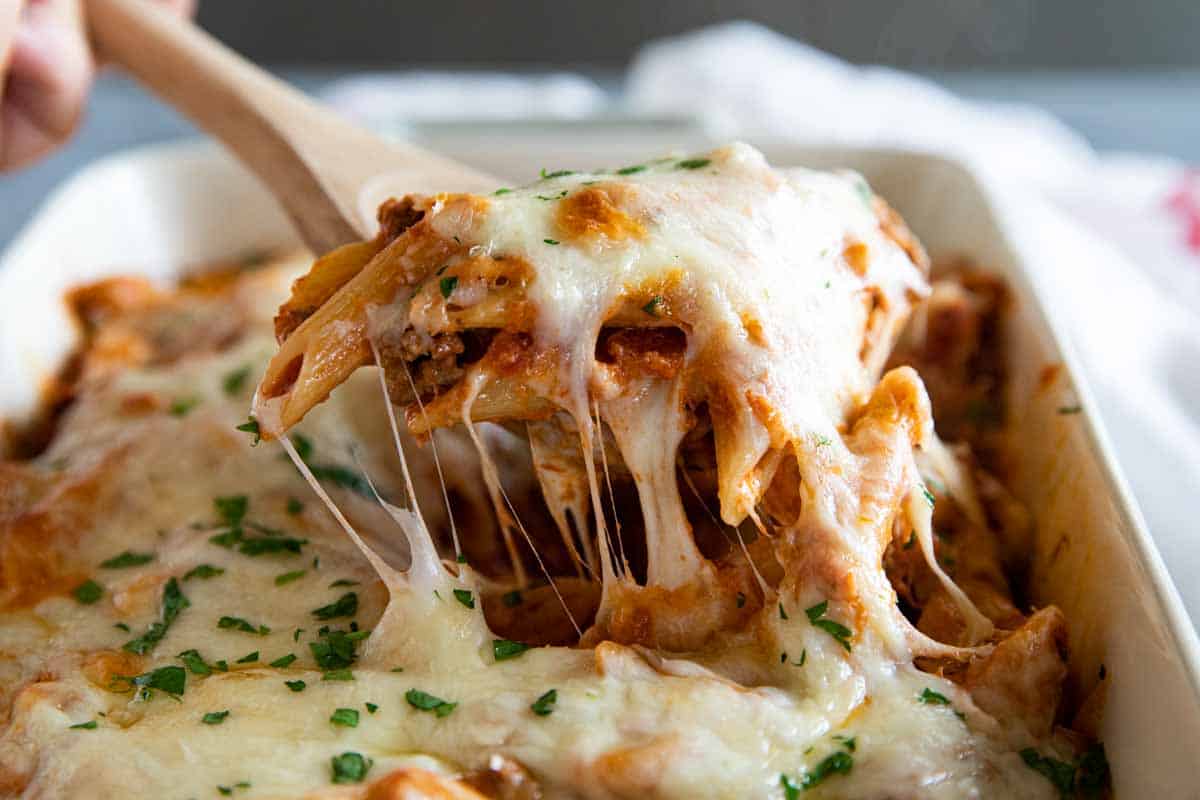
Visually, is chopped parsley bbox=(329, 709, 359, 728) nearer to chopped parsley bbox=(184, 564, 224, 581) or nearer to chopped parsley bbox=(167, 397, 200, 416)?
chopped parsley bbox=(184, 564, 224, 581)

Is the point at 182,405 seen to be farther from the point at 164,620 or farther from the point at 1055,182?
the point at 1055,182

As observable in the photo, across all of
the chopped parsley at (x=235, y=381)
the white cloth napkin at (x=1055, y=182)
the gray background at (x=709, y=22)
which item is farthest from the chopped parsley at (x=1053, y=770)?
the gray background at (x=709, y=22)

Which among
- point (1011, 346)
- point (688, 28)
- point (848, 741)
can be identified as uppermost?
point (688, 28)

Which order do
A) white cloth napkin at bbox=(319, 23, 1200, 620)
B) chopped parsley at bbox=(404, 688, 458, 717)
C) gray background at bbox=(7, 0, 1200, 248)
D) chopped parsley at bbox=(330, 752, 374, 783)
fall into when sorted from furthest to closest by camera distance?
gray background at bbox=(7, 0, 1200, 248) → white cloth napkin at bbox=(319, 23, 1200, 620) → chopped parsley at bbox=(404, 688, 458, 717) → chopped parsley at bbox=(330, 752, 374, 783)

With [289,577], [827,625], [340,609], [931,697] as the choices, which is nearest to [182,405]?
[289,577]

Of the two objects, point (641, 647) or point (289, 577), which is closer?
point (641, 647)

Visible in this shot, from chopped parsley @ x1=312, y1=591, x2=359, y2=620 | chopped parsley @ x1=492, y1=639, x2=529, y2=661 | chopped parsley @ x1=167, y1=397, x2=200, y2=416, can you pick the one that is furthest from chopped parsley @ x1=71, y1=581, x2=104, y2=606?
chopped parsley @ x1=492, y1=639, x2=529, y2=661
